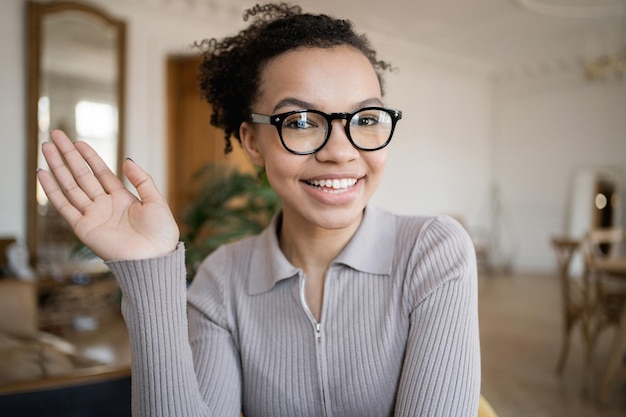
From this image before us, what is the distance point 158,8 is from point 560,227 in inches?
266

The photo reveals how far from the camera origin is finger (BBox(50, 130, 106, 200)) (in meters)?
0.83

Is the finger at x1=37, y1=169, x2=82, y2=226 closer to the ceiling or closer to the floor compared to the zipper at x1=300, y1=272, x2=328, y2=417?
closer to the ceiling

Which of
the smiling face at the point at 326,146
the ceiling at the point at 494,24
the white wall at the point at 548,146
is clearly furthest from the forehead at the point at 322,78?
the white wall at the point at 548,146

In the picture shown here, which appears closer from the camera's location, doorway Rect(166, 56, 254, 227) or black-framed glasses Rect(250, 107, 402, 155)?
black-framed glasses Rect(250, 107, 402, 155)

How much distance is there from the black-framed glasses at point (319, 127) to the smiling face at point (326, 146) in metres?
0.01

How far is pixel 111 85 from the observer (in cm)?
486

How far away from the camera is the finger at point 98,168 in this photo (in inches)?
33.4

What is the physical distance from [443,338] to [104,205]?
598 mm

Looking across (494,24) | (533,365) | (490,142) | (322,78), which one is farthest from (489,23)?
(322,78)

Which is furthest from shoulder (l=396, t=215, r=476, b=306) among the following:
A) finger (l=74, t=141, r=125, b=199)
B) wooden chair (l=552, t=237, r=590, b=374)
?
wooden chair (l=552, t=237, r=590, b=374)

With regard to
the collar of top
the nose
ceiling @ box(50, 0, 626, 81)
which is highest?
ceiling @ box(50, 0, 626, 81)

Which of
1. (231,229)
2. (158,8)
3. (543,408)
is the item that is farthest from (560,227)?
(231,229)

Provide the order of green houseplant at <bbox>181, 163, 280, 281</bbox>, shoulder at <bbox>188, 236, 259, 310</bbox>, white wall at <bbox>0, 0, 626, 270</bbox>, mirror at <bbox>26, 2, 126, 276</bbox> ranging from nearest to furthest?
shoulder at <bbox>188, 236, 259, 310</bbox>, green houseplant at <bbox>181, 163, 280, 281</bbox>, mirror at <bbox>26, 2, 126, 276</bbox>, white wall at <bbox>0, 0, 626, 270</bbox>

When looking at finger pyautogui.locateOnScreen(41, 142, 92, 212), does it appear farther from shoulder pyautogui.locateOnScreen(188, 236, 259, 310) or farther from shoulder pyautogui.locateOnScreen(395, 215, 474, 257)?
shoulder pyautogui.locateOnScreen(395, 215, 474, 257)
